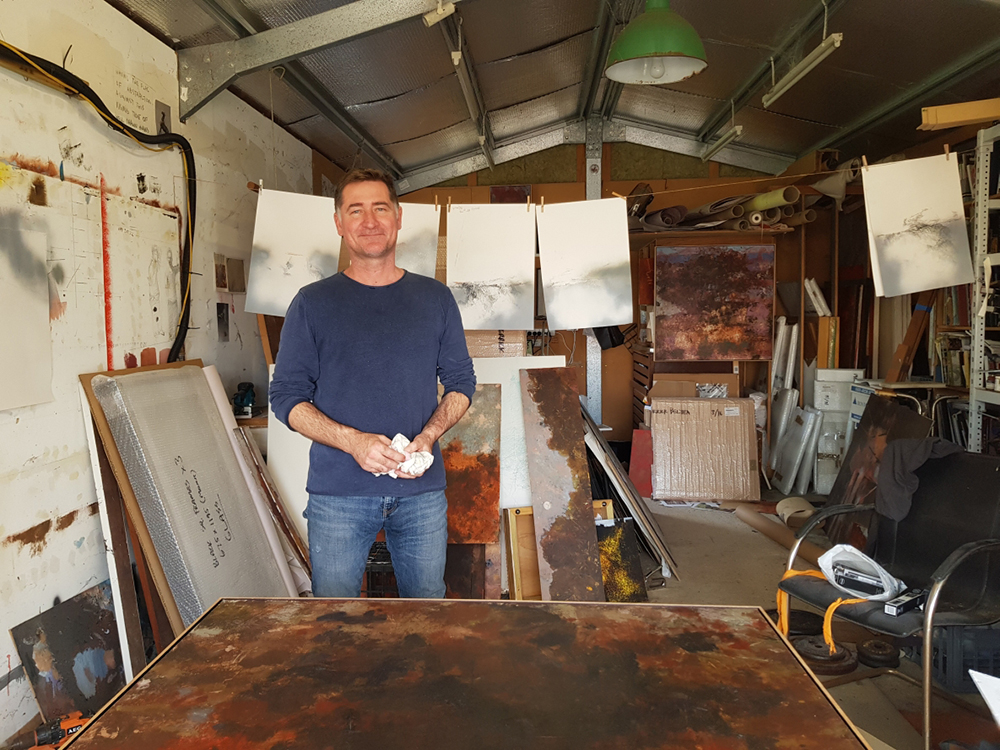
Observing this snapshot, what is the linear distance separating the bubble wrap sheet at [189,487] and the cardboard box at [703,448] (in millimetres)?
2929

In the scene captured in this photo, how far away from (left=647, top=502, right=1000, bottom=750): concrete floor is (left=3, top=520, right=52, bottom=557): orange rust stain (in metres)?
2.13

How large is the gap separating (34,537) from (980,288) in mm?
3963

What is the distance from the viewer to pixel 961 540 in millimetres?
2301

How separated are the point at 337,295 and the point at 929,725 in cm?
202

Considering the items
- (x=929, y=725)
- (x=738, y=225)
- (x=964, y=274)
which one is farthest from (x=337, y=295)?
(x=738, y=225)

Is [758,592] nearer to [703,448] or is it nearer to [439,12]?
[703,448]

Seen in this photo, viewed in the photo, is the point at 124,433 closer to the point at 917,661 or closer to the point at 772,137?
the point at 917,661

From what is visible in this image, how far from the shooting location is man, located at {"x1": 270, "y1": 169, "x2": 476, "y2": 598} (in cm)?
175

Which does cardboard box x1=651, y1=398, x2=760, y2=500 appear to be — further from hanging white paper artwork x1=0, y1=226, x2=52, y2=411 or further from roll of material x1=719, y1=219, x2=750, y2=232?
hanging white paper artwork x1=0, y1=226, x2=52, y2=411

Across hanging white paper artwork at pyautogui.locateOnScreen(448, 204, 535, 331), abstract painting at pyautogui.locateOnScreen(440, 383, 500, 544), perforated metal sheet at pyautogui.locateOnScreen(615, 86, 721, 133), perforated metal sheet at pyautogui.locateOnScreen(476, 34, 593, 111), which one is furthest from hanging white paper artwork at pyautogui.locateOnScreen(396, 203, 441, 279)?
perforated metal sheet at pyautogui.locateOnScreen(615, 86, 721, 133)

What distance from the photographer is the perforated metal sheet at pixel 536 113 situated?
5.11 meters

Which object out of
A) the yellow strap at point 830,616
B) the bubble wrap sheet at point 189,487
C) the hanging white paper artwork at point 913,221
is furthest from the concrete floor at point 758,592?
the bubble wrap sheet at point 189,487

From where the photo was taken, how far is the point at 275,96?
11.1 ft

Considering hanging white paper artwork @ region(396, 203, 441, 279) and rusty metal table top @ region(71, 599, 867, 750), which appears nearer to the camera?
rusty metal table top @ region(71, 599, 867, 750)
